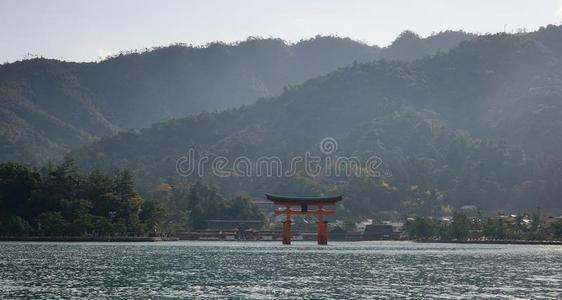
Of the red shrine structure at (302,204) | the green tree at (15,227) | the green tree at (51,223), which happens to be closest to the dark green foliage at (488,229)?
the red shrine structure at (302,204)

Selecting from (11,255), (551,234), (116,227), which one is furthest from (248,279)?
(551,234)

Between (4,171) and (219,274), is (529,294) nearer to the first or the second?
(219,274)

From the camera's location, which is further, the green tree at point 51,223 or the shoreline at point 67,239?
the green tree at point 51,223

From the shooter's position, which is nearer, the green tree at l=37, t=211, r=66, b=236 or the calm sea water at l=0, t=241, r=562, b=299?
the calm sea water at l=0, t=241, r=562, b=299

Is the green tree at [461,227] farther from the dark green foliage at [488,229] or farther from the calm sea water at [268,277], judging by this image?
the calm sea water at [268,277]

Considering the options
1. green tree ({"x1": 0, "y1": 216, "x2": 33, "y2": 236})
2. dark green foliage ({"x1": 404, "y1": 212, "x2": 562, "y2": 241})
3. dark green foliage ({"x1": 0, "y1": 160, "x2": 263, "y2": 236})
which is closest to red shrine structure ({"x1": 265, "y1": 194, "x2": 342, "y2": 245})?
dark green foliage ({"x1": 0, "y1": 160, "x2": 263, "y2": 236})

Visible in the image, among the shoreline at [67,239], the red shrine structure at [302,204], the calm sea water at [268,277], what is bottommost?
the calm sea water at [268,277]

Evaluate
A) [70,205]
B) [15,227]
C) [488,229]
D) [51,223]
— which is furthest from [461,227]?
[15,227]

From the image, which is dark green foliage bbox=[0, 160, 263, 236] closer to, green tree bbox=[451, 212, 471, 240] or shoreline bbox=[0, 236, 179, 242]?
shoreline bbox=[0, 236, 179, 242]

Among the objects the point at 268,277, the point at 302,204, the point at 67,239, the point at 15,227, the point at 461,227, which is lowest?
the point at 268,277

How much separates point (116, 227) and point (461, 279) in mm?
75248

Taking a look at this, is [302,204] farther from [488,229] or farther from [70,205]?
[488,229]

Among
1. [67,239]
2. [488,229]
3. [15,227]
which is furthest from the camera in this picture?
[488,229]

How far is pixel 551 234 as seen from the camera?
449ft
